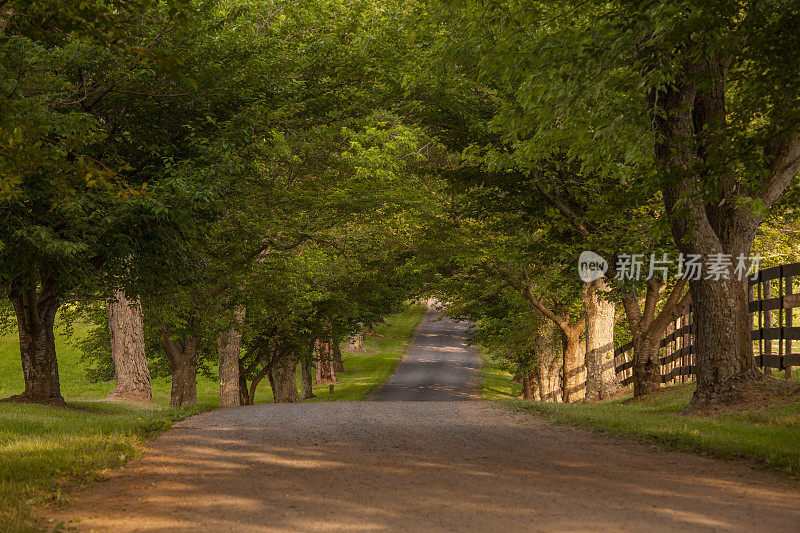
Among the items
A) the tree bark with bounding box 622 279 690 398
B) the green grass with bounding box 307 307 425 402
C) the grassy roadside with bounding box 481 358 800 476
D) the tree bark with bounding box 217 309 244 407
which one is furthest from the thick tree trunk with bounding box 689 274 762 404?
the green grass with bounding box 307 307 425 402

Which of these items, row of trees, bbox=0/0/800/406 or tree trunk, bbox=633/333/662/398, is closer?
row of trees, bbox=0/0/800/406

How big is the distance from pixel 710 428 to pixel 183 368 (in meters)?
21.2

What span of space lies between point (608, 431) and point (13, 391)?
1528 inches

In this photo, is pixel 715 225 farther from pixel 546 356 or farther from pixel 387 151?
pixel 546 356

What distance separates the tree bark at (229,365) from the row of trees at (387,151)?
9cm

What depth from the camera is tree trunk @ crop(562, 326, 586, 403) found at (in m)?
26.9

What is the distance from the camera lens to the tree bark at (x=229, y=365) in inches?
969

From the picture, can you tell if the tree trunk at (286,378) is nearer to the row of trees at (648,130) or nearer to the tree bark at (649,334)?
the row of trees at (648,130)

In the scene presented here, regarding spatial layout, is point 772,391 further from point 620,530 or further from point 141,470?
point 141,470

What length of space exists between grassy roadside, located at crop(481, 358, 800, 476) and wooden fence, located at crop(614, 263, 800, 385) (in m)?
1.94

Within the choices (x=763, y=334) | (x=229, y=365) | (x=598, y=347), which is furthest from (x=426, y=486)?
(x=229, y=365)

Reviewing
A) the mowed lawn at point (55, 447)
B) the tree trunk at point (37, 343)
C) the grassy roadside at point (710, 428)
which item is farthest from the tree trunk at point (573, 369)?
the tree trunk at point (37, 343)

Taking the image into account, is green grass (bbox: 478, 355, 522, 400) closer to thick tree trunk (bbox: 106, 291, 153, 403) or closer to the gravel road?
the gravel road

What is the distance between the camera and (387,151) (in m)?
19.8
